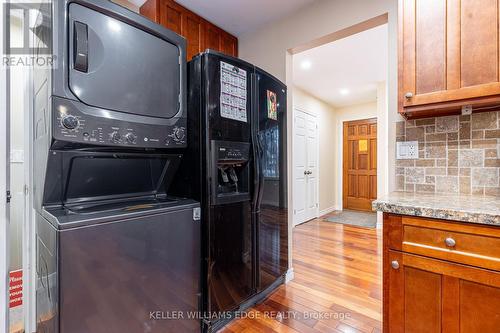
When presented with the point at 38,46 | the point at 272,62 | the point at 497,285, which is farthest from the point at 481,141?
the point at 38,46

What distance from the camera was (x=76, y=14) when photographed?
107cm

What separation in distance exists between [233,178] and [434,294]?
1.22m

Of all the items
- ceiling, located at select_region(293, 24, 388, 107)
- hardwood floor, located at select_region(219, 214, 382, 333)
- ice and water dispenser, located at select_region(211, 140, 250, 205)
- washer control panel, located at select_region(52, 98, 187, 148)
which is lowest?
hardwood floor, located at select_region(219, 214, 382, 333)

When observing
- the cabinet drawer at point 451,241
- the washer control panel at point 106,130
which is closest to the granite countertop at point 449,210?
the cabinet drawer at point 451,241

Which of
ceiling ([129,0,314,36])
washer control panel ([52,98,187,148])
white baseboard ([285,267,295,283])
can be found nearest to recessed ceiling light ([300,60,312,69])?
ceiling ([129,0,314,36])

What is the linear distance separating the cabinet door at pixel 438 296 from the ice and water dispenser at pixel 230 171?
958 millimetres

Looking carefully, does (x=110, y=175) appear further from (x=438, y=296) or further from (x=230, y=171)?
(x=438, y=296)

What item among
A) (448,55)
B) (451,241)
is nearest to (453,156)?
(448,55)

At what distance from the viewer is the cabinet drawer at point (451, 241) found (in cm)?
93

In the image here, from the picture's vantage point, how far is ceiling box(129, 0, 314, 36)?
2019 mm

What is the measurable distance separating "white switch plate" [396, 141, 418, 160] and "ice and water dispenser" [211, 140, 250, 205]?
103cm

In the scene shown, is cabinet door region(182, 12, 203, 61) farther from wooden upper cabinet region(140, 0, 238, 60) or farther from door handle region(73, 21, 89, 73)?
door handle region(73, 21, 89, 73)

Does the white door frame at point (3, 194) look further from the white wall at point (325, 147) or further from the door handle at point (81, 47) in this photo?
the white wall at point (325, 147)

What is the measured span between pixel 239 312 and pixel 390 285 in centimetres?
112
